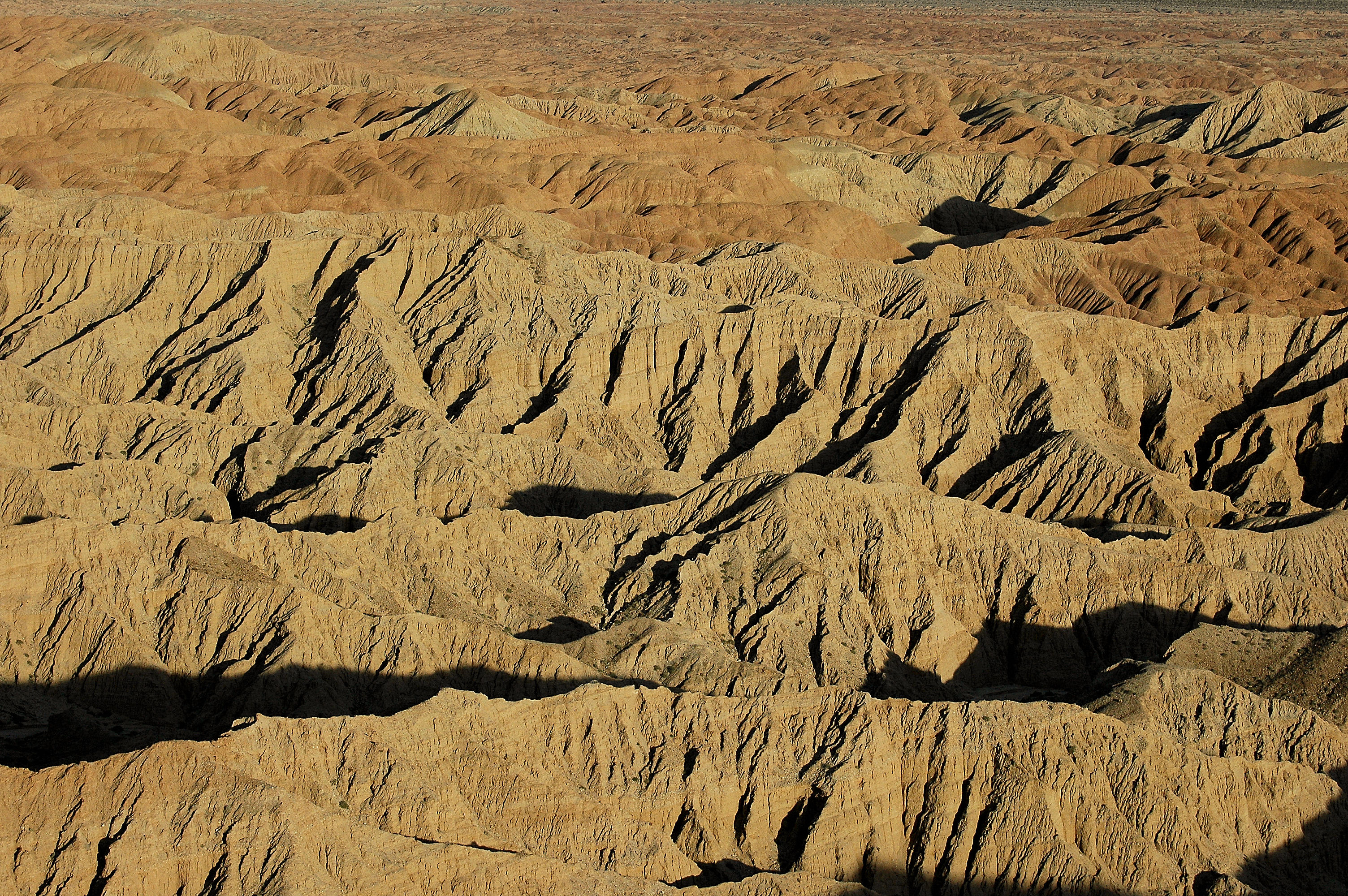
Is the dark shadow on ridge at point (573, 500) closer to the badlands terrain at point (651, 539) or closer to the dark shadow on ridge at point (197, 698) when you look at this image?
the badlands terrain at point (651, 539)

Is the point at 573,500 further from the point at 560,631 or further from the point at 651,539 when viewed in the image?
the point at 560,631

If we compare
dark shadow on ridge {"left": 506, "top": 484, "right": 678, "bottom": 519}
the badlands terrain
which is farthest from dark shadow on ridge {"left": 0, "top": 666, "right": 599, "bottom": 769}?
dark shadow on ridge {"left": 506, "top": 484, "right": 678, "bottom": 519}

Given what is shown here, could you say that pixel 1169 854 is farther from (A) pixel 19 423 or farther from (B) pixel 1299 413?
(A) pixel 19 423

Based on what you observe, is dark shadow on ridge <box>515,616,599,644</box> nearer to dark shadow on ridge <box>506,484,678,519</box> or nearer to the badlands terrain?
the badlands terrain

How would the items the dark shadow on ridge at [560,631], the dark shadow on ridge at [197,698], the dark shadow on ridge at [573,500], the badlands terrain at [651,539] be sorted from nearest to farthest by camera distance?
the badlands terrain at [651,539] → the dark shadow on ridge at [197,698] → the dark shadow on ridge at [560,631] → the dark shadow on ridge at [573,500]

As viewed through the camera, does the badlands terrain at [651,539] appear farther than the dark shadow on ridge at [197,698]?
No

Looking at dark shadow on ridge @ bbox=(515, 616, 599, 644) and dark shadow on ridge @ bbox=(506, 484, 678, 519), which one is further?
dark shadow on ridge @ bbox=(506, 484, 678, 519)

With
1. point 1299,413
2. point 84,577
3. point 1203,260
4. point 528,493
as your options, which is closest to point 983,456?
point 1299,413

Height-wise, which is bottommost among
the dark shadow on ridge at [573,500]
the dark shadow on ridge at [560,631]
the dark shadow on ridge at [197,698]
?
the dark shadow on ridge at [573,500]

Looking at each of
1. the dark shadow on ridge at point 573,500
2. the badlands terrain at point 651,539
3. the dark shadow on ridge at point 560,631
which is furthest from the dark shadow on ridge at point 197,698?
the dark shadow on ridge at point 573,500
